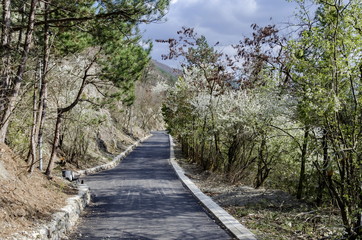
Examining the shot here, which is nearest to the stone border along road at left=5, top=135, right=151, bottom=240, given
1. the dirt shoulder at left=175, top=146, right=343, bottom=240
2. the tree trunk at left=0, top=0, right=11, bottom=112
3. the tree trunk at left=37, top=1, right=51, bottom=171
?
the tree trunk at left=37, top=1, right=51, bottom=171

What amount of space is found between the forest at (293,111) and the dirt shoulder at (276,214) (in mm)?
629

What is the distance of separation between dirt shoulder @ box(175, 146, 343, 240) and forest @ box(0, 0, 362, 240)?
0.63 meters

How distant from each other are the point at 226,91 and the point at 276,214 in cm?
1070

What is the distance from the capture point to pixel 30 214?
669cm

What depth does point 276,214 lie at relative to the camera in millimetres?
9219

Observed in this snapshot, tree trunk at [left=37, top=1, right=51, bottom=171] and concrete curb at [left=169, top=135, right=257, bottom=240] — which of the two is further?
tree trunk at [left=37, top=1, right=51, bottom=171]

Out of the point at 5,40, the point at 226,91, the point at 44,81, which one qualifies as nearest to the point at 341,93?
the point at 5,40

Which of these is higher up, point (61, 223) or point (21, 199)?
point (21, 199)

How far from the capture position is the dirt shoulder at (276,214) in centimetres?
730

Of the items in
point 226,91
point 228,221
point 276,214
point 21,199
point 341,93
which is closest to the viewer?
point 341,93

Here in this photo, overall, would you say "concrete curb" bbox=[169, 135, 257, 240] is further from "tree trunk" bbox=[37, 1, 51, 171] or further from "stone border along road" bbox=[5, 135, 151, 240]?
"tree trunk" bbox=[37, 1, 51, 171]

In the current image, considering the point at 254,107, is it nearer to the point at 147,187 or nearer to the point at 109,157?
the point at 147,187

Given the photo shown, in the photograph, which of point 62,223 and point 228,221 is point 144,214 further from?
point 62,223

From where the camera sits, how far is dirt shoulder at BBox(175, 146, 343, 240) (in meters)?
7.30
